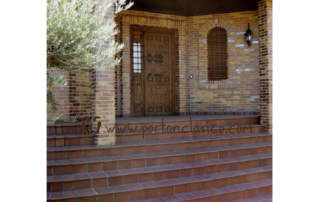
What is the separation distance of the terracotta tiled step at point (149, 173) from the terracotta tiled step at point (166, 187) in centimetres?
8

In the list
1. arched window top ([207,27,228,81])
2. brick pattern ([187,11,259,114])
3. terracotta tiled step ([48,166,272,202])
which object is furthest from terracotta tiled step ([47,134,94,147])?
arched window top ([207,27,228,81])

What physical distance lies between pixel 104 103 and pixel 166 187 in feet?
5.82

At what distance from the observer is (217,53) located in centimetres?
800

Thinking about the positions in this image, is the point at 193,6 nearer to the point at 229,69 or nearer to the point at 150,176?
the point at 229,69

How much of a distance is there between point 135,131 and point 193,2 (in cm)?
400

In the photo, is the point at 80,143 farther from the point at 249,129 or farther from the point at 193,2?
the point at 193,2

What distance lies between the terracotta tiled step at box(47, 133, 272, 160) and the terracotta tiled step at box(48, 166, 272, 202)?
0.72 metres

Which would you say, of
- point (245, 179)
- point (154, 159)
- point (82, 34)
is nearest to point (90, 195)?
point (154, 159)

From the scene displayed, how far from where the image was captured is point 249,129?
597 centimetres

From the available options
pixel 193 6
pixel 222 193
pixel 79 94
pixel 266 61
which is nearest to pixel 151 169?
pixel 222 193

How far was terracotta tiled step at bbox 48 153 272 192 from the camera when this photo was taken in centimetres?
355

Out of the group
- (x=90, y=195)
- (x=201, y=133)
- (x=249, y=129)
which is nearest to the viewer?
(x=90, y=195)

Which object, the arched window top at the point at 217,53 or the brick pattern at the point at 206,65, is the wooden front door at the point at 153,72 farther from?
the arched window top at the point at 217,53

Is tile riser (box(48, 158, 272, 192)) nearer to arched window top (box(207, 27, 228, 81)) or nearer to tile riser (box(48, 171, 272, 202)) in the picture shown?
tile riser (box(48, 171, 272, 202))
